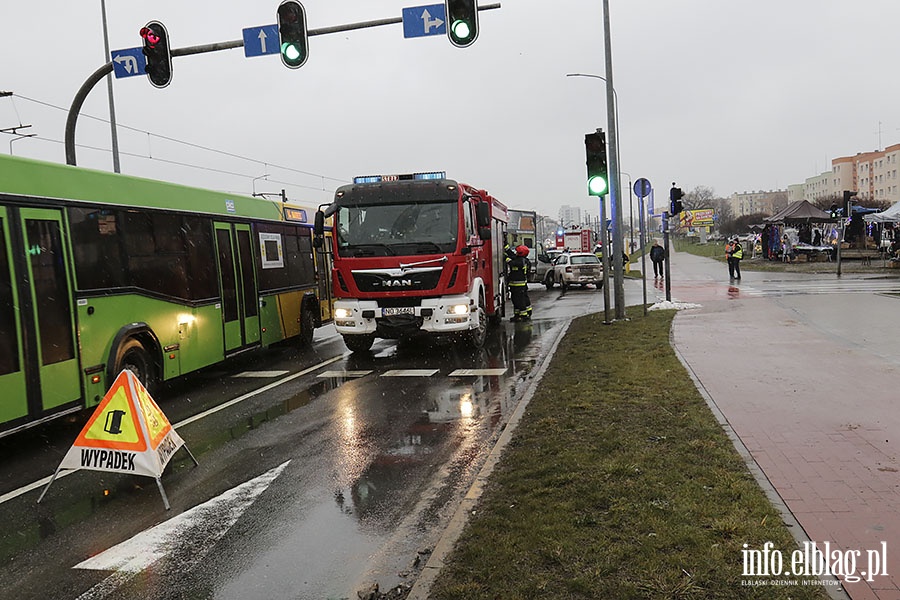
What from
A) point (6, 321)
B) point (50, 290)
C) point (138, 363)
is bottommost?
point (138, 363)

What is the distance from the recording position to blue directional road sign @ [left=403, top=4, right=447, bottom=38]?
34.9 feet

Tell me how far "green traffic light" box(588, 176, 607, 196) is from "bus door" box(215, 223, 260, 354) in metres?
6.86

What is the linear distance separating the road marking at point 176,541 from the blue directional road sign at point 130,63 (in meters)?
8.64

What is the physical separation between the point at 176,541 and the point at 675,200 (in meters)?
15.5

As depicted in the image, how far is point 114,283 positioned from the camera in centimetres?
863

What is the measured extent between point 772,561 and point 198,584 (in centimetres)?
328

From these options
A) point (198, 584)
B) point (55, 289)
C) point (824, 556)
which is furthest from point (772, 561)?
point (55, 289)

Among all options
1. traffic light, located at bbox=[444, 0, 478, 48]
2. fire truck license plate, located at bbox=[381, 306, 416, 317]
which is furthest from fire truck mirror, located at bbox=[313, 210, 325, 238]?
traffic light, located at bbox=[444, 0, 478, 48]

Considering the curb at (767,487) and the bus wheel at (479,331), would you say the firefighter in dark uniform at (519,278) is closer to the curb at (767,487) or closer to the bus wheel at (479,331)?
the bus wheel at (479,331)

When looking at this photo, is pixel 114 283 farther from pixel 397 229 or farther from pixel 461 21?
pixel 461 21

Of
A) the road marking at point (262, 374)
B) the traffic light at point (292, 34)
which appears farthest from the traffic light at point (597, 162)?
the road marking at point (262, 374)

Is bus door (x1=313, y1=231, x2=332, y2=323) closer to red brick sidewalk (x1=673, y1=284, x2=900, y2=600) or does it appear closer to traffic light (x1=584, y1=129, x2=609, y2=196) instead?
traffic light (x1=584, y1=129, x2=609, y2=196)

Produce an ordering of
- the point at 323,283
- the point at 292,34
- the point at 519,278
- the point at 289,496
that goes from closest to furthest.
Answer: the point at 289,496, the point at 292,34, the point at 323,283, the point at 519,278

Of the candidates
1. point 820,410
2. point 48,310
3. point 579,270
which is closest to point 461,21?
point 48,310
